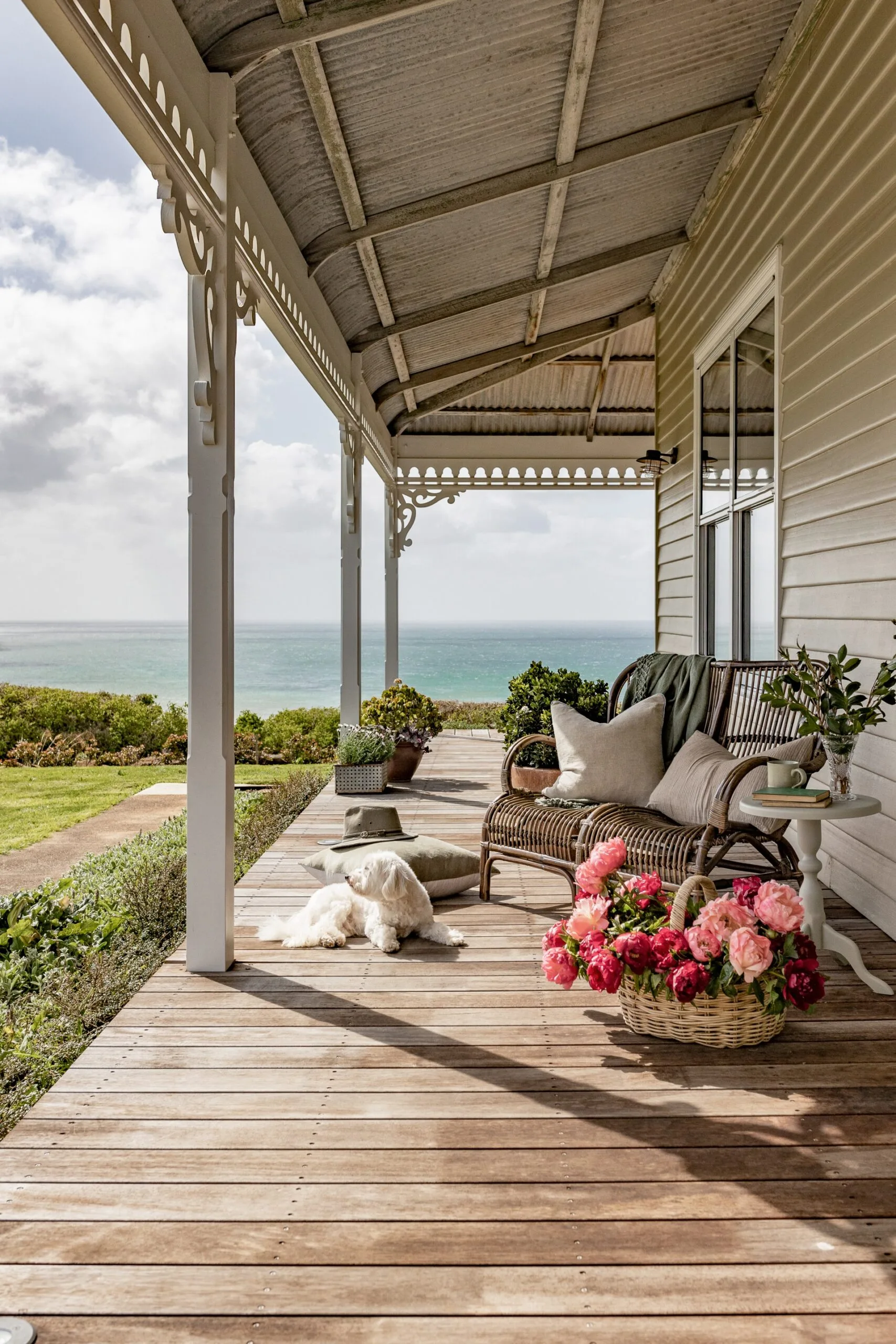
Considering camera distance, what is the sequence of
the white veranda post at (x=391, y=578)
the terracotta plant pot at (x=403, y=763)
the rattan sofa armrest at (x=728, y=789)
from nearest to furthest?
the rattan sofa armrest at (x=728, y=789), the terracotta plant pot at (x=403, y=763), the white veranda post at (x=391, y=578)

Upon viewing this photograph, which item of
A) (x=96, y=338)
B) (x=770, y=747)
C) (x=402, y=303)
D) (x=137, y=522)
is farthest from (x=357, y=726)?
(x=96, y=338)

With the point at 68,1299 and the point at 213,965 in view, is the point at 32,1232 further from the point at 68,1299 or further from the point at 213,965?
the point at 213,965

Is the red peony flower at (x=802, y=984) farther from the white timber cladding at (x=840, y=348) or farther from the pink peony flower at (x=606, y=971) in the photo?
the white timber cladding at (x=840, y=348)

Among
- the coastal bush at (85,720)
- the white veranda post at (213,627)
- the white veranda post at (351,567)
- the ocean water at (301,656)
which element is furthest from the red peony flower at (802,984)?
the ocean water at (301,656)

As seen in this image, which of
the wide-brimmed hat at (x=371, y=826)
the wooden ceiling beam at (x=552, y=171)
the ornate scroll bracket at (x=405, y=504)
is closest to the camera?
the wide-brimmed hat at (x=371, y=826)

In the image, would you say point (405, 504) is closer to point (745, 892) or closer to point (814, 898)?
point (814, 898)

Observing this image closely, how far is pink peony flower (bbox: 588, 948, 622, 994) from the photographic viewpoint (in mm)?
2812

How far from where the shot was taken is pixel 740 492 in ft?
19.2

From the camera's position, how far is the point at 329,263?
570 centimetres

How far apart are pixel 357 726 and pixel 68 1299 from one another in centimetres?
644

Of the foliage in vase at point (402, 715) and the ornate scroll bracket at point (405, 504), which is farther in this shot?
the ornate scroll bracket at point (405, 504)

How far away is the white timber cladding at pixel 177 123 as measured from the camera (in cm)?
239

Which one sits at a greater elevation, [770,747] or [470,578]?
[470,578]

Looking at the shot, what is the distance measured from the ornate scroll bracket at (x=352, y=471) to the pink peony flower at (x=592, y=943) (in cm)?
516
